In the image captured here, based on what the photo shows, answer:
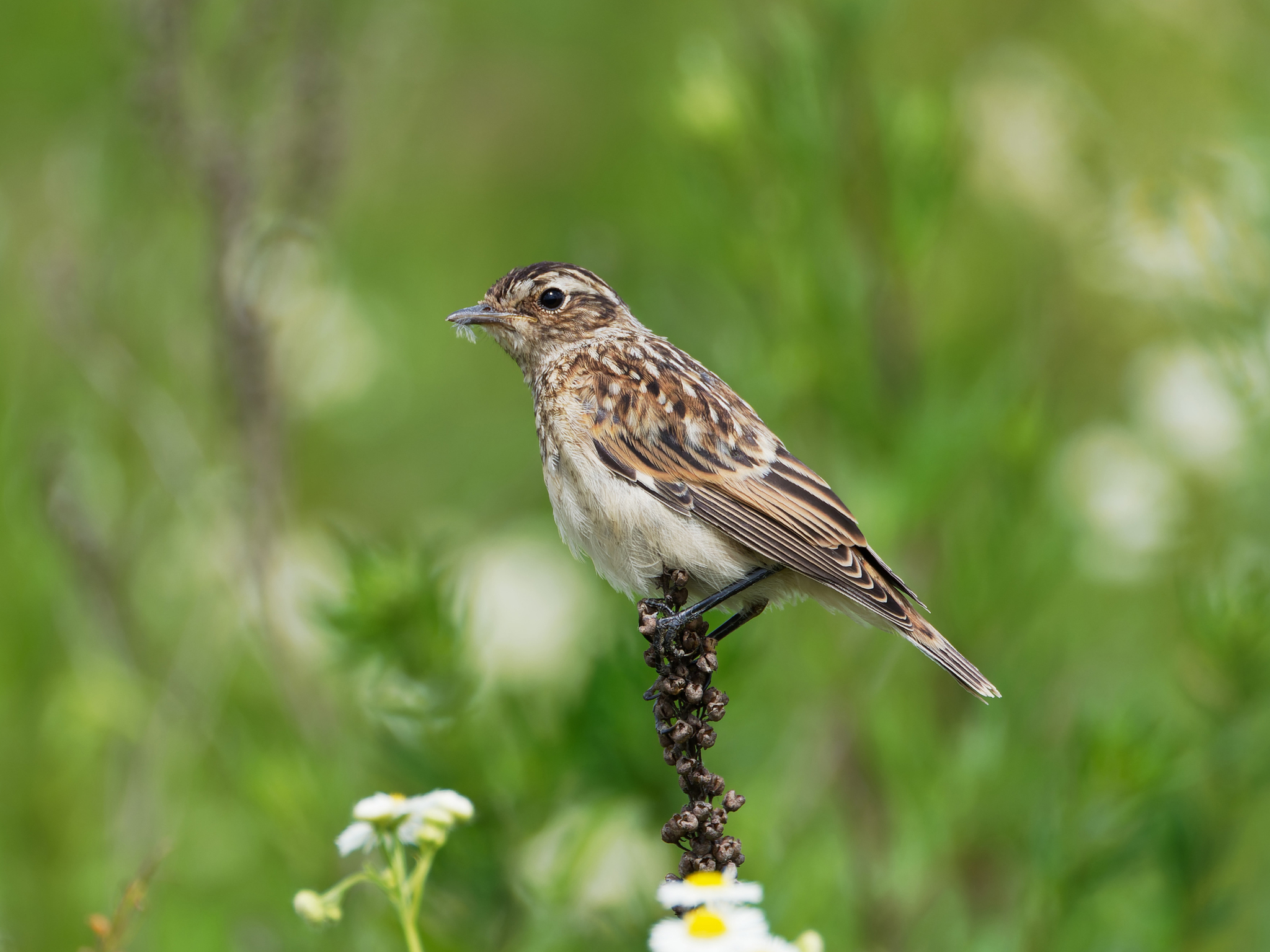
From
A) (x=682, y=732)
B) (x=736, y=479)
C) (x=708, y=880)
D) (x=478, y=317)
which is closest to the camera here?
(x=708, y=880)

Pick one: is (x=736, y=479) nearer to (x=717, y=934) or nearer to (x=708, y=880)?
(x=708, y=880)

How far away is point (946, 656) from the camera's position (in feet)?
11.9

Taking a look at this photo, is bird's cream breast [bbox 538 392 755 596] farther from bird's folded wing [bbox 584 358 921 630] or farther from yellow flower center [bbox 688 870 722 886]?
yellow flower center [bbox 688 870 722 886]

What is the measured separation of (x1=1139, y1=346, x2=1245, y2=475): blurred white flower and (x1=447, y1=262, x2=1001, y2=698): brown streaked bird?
2411 millimetres

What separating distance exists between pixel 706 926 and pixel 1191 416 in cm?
454

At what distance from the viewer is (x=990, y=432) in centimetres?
473

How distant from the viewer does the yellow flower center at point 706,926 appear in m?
2.00

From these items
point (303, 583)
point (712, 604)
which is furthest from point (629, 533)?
point (303, 583)

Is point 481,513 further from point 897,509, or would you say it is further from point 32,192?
point 32,192

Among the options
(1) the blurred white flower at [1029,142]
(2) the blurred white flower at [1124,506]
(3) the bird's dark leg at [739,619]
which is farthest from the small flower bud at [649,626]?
(1) the blurred white flower at [1029,142]

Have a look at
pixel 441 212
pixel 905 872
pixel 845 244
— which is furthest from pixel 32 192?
pixel 905 872

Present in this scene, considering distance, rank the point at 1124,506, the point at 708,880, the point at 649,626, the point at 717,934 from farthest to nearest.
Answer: the point at 1124,506 < the point at 649,626 < the point at 708,880 < the point at 717,934

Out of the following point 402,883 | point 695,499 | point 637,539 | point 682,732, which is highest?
point 695,499

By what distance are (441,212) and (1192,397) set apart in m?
4.84
